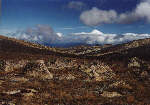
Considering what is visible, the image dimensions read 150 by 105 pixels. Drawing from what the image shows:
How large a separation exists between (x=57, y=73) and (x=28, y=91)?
24.6 m

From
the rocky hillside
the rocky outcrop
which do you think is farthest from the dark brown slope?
the rocky outcrop

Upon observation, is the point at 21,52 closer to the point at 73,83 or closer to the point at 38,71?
the point at 38,71

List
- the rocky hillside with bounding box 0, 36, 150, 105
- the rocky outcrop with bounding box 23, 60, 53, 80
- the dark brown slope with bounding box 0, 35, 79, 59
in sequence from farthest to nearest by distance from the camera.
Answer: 1. the dark brown slope with bounding box 0, 35, 79, 59
2. the rocky outcrop with bounding box 23, 60, 53, 80
3. the rocky hillside with bounding box 0, 36, 150, 105

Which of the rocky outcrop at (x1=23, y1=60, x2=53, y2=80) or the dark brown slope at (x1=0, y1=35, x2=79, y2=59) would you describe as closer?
the rocky outcrop at (x1=23, y1=60, x2=53, y2=80)

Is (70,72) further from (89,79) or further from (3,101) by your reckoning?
(3,101)

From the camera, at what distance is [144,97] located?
41719 millimetres

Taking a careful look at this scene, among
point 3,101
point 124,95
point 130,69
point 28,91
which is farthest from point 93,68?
point 3,101

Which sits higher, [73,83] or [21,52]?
[21,52]

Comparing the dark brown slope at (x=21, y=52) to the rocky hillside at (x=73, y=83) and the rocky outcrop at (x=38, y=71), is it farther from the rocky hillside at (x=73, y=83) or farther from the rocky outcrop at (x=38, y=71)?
the rocky outcrop at (x=38, y=71)

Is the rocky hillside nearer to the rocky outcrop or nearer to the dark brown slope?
the rocky outcrop

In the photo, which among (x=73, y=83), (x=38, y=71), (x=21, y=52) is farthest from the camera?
(x=21, y=52)

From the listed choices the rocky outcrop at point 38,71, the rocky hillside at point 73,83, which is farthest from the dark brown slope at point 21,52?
the rocky outcrop at point 38,71

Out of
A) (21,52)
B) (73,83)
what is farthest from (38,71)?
(21,52)

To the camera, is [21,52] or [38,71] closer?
[38,71]
